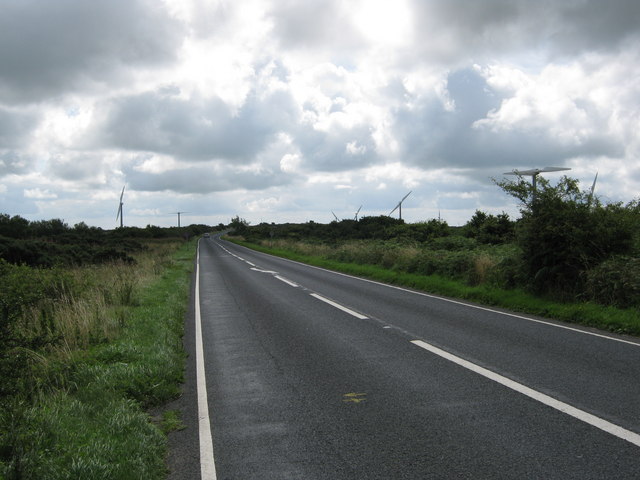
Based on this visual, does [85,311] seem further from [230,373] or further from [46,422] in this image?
[46,422]

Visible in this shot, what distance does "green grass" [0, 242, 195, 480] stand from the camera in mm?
3928

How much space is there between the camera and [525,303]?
1220cm

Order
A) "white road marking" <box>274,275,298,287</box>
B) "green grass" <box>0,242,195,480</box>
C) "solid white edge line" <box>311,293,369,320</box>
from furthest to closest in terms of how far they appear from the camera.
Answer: "white road marking" <box>274,275,298,287</box> < "solid white edge line" <box>311,293,369,320</box> < "green grass" <box>0,242,195,480</box>

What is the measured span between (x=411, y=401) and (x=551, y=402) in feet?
4.92

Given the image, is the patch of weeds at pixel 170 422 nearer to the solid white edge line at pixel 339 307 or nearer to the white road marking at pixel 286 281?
the solid white edge line at pixel 339 307

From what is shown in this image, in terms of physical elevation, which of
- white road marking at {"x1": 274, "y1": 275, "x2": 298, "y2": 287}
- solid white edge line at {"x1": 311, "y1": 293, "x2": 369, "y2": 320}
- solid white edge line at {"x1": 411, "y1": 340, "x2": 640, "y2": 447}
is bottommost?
white road marking at {"x1": 274, "y1": 275, "x2": 298, "y2": 287}

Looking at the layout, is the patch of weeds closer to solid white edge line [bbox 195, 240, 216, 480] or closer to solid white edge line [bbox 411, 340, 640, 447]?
solid white edge line [bbox 195, 240, 216, 480]

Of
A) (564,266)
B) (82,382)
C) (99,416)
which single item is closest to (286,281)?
(564,266)

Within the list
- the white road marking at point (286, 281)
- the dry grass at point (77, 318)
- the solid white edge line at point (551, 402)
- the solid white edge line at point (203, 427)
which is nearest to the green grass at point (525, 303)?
the white road marking at point (286, 281)

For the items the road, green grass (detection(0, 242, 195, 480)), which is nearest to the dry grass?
green grass (detection(0, 242, 195, 480))

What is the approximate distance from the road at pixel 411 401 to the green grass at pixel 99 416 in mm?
327

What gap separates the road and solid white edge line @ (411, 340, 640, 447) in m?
0.02

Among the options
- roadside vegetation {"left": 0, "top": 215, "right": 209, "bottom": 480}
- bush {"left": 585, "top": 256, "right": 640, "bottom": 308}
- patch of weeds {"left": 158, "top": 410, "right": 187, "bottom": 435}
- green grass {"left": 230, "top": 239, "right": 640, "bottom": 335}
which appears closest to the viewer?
roadside vegetation {"left": 0, "top": 215, "right": 209, "bottom": 480}

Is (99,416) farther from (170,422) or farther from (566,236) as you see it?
(566,236)
